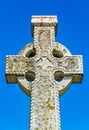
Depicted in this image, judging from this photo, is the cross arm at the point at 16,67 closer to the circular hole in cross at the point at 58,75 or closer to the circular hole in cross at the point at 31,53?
the circular hole in cross at the point at 31,53

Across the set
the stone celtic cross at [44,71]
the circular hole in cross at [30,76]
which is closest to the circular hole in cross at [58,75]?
the stone celtic cross at [44,71]

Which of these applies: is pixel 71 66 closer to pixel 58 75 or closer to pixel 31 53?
A: pixel 58 75

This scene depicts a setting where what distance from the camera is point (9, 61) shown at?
29.7ft

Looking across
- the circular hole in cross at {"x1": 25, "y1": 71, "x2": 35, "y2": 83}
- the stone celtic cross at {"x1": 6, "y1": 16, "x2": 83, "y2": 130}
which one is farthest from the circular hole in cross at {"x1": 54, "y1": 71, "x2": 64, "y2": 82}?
the circular hole in cross at {"x1": 25, "y1": 71, "x2": 35, "y2": 83}

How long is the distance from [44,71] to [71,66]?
2.16 ft

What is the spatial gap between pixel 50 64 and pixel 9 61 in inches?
37.8

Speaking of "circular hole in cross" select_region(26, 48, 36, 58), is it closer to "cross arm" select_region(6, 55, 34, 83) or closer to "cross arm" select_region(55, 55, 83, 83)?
"cross arm" select_region(6, 55, 34, 83)

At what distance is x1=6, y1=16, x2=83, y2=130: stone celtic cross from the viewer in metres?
8.17

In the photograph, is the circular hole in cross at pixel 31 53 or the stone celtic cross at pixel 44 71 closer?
the stone celtic cross at pixel 44 71

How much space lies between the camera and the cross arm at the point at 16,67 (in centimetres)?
881

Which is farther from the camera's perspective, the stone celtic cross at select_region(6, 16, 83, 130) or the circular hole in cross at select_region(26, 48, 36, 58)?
the circular hole in cross at select_region(26, 48, 36, 58)

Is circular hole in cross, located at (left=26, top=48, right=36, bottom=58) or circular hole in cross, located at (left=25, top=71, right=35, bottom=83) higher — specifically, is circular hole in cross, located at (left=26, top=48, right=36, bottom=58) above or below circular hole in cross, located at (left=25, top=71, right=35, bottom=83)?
above

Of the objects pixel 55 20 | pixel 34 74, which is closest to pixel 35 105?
pixel 34 74

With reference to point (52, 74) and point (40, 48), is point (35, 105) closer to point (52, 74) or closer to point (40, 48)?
point (52, 74)
